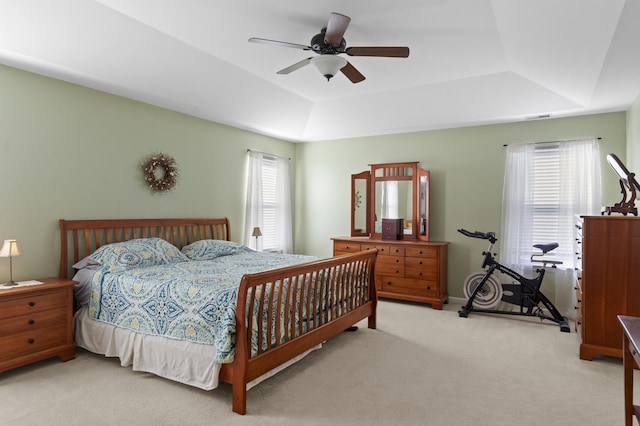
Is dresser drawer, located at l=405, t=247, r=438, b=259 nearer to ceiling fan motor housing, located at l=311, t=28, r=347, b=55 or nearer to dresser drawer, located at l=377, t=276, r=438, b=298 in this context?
dresser drawer, located at l=377, t=276, r=438, b=298

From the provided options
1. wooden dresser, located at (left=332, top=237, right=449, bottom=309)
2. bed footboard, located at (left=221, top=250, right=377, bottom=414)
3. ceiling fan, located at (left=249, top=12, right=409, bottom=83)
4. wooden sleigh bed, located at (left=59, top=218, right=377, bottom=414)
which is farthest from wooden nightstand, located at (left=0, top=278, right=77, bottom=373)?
wooden dresser, located at (left=332, top=237, right=449, bottom=309)

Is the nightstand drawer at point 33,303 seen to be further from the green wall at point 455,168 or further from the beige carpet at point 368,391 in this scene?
the green wall at point 455,168

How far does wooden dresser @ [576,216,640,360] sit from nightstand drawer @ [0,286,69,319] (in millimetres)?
4727

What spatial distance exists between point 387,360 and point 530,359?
1.34 meters

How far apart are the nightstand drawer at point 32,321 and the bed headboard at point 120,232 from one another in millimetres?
583

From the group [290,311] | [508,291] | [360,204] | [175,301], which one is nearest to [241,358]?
[290,311]

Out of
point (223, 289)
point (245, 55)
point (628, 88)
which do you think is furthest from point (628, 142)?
point (223, 289)

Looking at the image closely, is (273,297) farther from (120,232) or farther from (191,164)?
(191,164)

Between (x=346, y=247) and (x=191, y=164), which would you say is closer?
(x=191, y=164)

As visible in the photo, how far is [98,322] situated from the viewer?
11.9 feet

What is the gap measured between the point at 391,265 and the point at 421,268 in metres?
0.45

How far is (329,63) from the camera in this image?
10.7ft

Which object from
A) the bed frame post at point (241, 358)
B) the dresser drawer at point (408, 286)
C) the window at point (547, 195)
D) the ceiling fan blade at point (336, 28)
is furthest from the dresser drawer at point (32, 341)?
the window at point (547, 195)

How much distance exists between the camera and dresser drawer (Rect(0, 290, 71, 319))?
3170 millimetres
